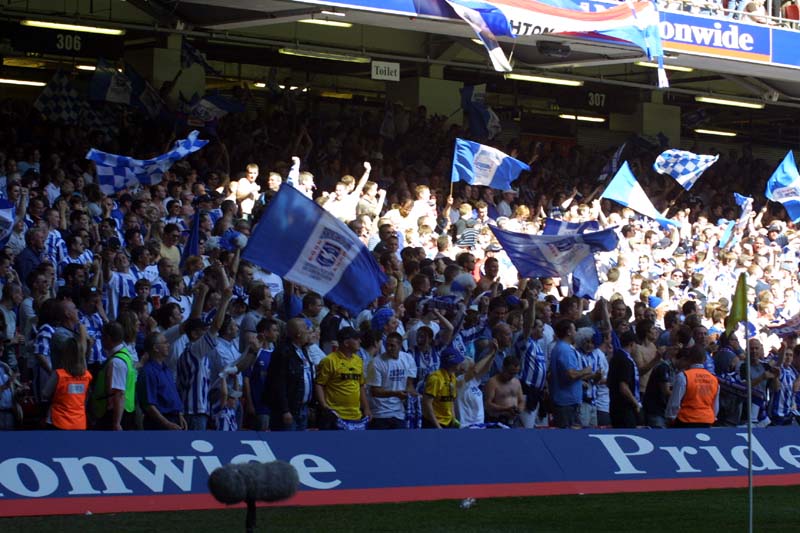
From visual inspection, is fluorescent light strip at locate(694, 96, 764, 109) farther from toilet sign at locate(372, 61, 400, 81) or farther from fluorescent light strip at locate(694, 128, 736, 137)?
toilet sign at locate(372, 61, 400, 81)

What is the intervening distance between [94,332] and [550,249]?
6147mm

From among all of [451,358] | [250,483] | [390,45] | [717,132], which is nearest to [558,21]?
[390,45]

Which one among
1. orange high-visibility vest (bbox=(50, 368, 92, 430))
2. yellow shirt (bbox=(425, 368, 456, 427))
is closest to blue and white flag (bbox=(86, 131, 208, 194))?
yellow shirt (bbox=(425, 368, 456, 427))

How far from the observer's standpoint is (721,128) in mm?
36875

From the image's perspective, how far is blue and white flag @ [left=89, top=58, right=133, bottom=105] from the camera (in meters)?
22.0

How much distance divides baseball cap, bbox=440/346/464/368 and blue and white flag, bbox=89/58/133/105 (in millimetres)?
9255

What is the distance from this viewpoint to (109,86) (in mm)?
22078

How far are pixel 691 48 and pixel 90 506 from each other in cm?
1747

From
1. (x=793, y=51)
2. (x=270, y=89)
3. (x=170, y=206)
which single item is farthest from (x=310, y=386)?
(x=793, y=51)

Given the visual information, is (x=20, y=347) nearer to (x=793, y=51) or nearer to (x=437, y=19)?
(x=437, y=19)

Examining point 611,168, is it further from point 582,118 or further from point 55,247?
point 55,247

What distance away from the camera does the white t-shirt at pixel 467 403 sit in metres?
15.2

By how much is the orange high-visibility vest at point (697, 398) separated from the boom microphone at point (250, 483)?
9.01m

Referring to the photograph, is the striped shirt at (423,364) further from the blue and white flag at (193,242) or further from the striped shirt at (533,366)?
the blue and white flag at (193,242)
